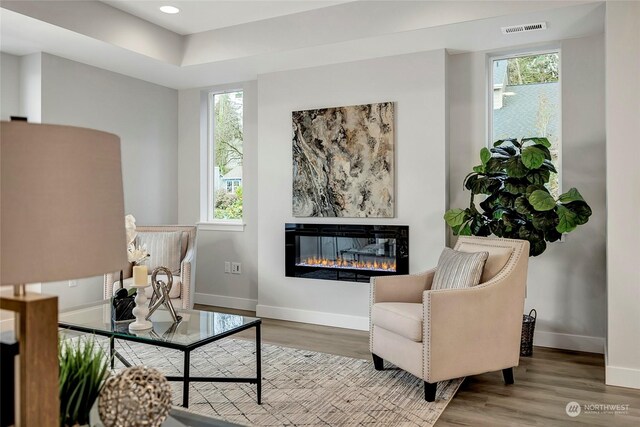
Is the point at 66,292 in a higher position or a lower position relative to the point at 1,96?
lower

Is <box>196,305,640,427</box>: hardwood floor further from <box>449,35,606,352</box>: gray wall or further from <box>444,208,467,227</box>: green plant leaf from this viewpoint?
<box>444,208,467,227</box>: green plant leaf

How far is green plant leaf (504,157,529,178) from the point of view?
11.4 feet

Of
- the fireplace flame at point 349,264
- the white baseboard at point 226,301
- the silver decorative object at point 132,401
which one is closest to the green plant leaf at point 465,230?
the fireplace flame at point 349,264

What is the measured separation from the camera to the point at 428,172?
4176mm

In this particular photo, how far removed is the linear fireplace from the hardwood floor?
71 cm

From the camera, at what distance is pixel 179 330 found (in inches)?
105

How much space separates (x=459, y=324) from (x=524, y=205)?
3.88 ft

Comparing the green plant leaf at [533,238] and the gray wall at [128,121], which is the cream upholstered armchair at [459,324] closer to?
the green plant leaf at [533,238]

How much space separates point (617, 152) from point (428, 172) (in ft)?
4.79

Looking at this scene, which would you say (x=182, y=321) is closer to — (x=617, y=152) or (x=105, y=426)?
(x=105, y=426)

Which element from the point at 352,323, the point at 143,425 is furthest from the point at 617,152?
the point at 143,425

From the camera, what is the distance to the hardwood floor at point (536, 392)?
2564mm

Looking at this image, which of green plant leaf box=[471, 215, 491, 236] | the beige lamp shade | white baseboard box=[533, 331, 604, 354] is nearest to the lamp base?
the beige lamp shade

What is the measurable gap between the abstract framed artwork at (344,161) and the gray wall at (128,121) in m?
1.71
